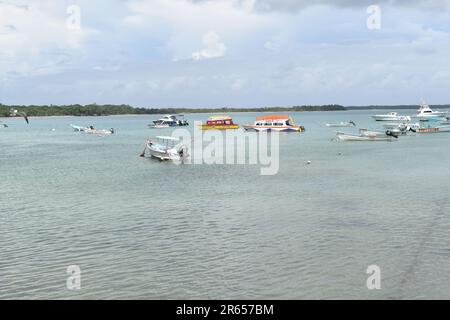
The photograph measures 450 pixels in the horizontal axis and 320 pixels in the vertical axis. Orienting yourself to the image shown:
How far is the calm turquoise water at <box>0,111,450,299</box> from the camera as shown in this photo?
18578 mm

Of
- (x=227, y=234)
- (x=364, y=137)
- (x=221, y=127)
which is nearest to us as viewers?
(x=227, y=234)

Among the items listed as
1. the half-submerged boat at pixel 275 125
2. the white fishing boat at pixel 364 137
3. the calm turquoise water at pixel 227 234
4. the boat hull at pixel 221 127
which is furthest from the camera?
the boat hull at pixel 221 127

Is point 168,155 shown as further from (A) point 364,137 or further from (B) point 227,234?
(A) point 364,137

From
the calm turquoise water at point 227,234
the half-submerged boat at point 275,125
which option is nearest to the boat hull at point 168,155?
the calm turquoise water at point 227,234

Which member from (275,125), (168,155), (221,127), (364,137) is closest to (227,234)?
(168,155)

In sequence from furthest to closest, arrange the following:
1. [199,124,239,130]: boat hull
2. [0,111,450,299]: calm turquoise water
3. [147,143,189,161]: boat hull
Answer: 1. [199,124,239,130]: boat hull
2. [147,143,189,161]: boat hull
3. [0,111,450,299]: calm turquoise water

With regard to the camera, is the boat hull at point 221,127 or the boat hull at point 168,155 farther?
the boat hull at point 221,127

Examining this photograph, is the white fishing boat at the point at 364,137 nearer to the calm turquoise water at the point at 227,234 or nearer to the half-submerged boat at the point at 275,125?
the half-submerged boat at the point at 275,125

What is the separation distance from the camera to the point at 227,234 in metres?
25.5

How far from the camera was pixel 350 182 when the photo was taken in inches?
1642

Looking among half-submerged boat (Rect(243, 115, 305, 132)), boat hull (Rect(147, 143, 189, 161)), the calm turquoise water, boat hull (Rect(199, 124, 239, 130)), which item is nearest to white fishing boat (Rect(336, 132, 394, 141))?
half-submerged boat (Rect(243, 115, 305, 132))

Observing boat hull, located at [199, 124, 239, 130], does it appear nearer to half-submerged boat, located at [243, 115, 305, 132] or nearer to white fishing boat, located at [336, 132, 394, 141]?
half-submerged boat, located at [243, 115, 305, 132]

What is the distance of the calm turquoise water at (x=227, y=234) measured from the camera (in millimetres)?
18578
